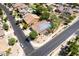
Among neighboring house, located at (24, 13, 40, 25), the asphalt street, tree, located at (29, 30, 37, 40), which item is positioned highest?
neighboring house, located at (24, 13, 40, 25)

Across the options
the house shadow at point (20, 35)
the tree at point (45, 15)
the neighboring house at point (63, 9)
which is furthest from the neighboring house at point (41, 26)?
the neighboring house at point (63, 9)

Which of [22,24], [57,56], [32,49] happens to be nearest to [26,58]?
[32,49]

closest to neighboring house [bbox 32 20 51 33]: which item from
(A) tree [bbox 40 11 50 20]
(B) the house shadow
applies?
(A) tree [bbox 40 11 50 20]

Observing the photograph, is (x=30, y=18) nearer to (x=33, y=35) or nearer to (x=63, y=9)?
(x=33, y=35)

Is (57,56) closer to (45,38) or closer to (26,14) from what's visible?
(45,38)

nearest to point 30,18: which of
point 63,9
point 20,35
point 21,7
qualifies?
point 21,7

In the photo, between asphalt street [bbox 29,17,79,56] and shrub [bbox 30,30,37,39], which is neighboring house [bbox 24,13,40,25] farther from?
asphalt street [bbox 29,17,79,56]
